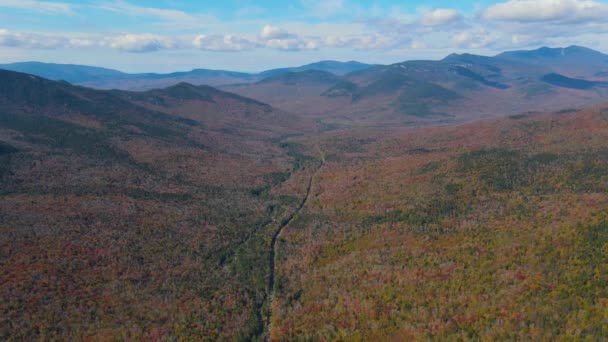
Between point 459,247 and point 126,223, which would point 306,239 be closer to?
point 459,247

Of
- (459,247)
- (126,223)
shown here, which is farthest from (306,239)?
(126,223)

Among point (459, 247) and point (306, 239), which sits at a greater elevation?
point (459, 247)

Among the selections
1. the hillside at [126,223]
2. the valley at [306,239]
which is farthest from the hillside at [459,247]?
the hillside at [126,223]

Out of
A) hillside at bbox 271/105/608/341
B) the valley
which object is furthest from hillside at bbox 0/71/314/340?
hillside at bbox 271/105/608/341

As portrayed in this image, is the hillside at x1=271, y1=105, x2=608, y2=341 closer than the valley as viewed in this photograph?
Yes

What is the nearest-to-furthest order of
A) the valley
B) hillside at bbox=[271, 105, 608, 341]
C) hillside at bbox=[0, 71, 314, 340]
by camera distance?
1. hillside at bbox=[271, 105, 608, 341]
2. the valley
3. hillside at bbox=[0, 71, 314, 340]

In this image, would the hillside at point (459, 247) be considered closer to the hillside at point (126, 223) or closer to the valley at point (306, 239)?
the valley at point (306, 239)

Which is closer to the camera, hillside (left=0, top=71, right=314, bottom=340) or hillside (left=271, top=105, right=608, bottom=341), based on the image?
hillside (left=271, top=105, right=608, bottom=341)

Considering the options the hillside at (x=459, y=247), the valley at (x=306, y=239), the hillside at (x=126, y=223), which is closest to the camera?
the hillside at (x=459, y=247)

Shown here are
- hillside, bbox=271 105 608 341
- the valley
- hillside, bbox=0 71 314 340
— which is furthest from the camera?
hillside, bbox=0 71 314 340

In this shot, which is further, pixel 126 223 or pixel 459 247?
pixel 126 223

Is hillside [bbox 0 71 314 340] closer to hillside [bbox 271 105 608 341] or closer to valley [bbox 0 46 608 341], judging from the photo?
valley [bbox 0 46 608 341]

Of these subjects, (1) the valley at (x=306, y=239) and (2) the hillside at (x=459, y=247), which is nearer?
(2) the hillside at (x=459, y=247)

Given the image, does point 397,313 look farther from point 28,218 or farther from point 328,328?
point 28,218
